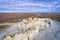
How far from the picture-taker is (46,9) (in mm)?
1191

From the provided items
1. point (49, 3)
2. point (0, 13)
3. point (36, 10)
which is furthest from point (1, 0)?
point (49, 3)

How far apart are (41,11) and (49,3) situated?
0.10 m

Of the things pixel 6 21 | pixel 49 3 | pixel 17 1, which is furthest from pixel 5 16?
pixel 49 3

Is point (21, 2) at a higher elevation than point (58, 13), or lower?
higher

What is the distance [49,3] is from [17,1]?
0.29 meters

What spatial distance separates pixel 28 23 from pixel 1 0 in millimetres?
348

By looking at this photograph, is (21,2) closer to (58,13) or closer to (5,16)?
(5,16)

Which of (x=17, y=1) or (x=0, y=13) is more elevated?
(x=17, y=1)

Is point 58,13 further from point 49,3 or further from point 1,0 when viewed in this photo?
point 1,0

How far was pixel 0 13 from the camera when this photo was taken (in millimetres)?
1143

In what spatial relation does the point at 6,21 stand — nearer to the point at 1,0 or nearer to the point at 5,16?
the point at 5,16

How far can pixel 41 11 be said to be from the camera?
1.20 metres

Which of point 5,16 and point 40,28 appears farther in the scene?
point 5,16

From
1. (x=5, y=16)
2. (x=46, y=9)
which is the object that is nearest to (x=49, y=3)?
(x=46, y=9)
